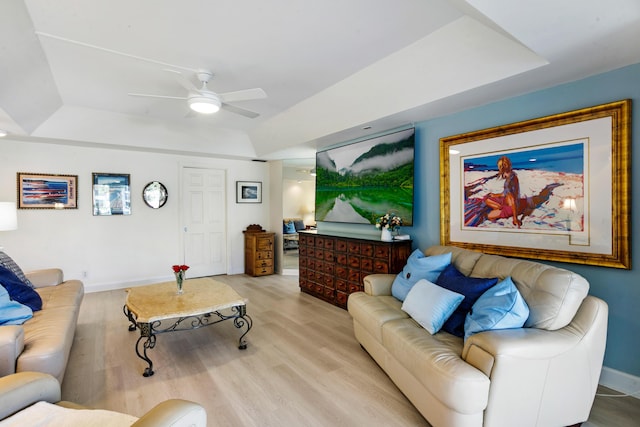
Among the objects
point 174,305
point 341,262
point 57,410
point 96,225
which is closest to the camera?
point 57,410

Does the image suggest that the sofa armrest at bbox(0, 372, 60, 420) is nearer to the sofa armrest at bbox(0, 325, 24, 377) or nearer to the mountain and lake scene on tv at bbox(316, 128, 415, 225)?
the sofa armrest at bbox(0, 325, 24, 377)

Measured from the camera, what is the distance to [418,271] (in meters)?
2.86

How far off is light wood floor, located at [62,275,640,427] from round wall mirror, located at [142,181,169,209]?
87.1 inches

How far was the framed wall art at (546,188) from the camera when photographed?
2271mm

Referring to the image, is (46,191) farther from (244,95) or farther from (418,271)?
(418,271)

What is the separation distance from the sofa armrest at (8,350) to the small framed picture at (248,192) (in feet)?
15.3

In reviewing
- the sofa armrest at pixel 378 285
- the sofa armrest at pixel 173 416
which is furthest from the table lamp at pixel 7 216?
the sofa armrest at pixel 378 285

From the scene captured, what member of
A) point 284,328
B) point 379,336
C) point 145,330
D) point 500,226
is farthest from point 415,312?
point 145,330

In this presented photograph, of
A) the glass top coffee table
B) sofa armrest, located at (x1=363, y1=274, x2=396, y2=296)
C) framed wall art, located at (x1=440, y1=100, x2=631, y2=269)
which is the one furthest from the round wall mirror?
framed wall art, located at (x1=440, y1=100, x2=631, y2=269)

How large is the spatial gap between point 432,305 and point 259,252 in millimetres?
4383

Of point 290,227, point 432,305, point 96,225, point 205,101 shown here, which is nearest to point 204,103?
point 205,101

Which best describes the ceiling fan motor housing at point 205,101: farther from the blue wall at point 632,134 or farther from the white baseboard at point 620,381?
the white baseboard at point 620,381

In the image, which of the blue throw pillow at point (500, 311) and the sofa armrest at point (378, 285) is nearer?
the blue throw pillow at point (500, 311)

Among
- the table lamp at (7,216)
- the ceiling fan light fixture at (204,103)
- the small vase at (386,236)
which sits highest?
the ceiling fan light fixture at (204,103)
